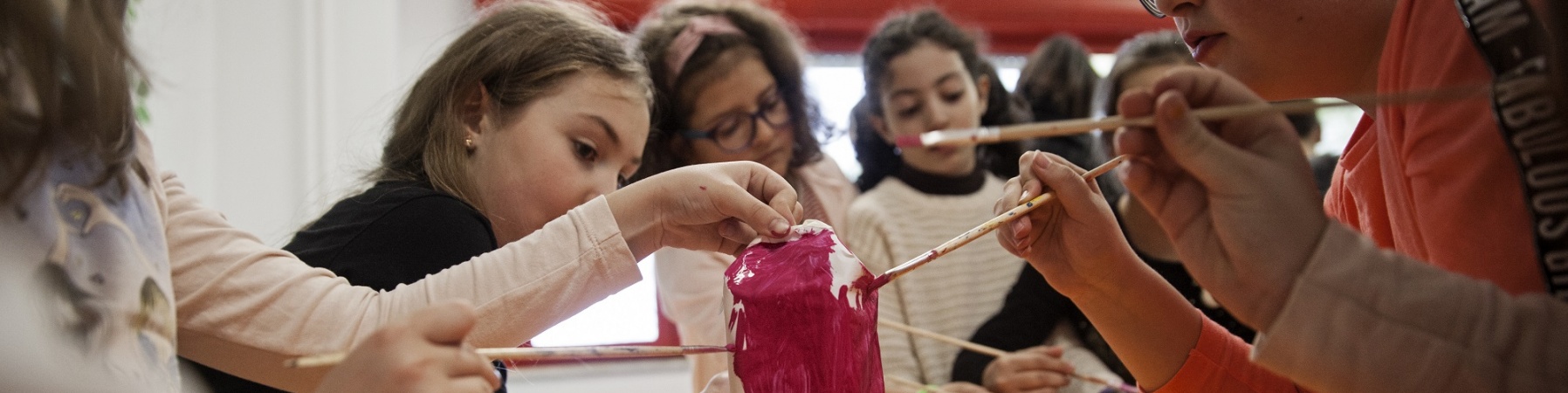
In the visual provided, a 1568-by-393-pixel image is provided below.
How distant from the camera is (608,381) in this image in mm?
2830

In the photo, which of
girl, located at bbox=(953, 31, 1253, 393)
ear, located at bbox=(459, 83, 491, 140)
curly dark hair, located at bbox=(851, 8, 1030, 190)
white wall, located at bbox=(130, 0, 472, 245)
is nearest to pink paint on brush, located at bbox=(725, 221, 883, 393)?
ear, located at bbox=(459, 83, 491, 140)

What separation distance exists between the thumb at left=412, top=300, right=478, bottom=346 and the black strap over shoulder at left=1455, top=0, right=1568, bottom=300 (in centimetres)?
62

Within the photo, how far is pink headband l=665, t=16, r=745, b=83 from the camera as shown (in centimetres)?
185

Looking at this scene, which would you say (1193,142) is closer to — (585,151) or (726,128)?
(585,151)

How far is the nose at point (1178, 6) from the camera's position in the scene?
98 cm

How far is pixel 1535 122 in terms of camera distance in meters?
0.63

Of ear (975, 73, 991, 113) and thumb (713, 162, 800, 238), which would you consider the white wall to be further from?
thumb (713, 162, 800, 238)

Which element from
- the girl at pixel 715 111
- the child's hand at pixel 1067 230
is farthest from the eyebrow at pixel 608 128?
the child's hand at pixel 1067 230

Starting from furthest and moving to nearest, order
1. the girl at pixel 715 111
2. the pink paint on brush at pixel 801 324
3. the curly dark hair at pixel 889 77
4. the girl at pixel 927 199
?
the curly dark hair at pixel 889 77 → the girl at pixel 927 199 → the girl at pixel 715 111 → the pink paint on brush at pixel 801 324

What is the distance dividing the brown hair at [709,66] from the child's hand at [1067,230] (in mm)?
770

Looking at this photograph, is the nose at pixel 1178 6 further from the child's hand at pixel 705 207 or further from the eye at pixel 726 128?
the eye at pixel 726 128

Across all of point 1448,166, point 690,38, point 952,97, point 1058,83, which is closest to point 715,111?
point 690,38

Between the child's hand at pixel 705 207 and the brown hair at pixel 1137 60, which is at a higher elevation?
the child's hand at pixel 705 207

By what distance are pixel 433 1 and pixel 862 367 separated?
1.71 m
